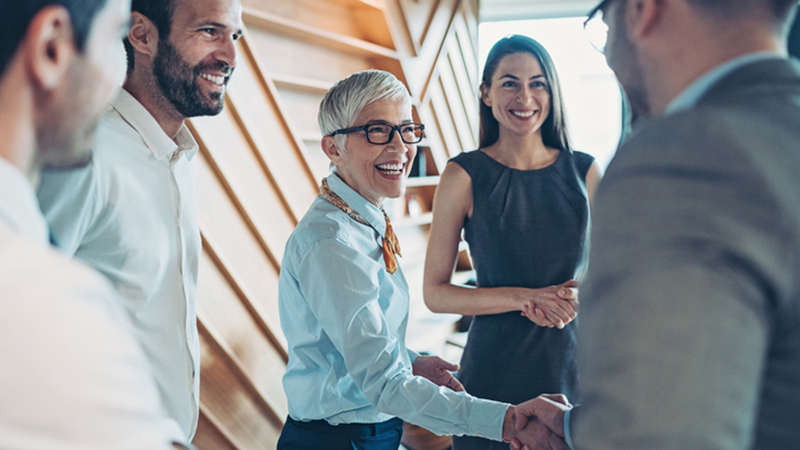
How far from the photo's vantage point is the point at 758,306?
499mm

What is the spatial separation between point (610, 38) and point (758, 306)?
0.43 metres

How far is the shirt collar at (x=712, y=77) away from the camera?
2.07 ft

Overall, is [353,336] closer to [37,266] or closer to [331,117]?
[331,117]

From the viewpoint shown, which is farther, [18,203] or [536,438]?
[536,438]

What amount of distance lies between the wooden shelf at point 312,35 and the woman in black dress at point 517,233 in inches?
A: 60.3

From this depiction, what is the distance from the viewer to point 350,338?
136 centimetres

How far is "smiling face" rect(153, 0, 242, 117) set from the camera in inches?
61.8

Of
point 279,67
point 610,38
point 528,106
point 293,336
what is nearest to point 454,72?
point 279,67

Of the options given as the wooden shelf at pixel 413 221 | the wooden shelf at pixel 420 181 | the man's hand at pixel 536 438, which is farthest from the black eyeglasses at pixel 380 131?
the wooden shelf at pixel 420 181

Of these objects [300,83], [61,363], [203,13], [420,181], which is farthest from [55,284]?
[420,181]

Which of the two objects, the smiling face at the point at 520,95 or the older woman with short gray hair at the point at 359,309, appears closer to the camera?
the older woman with short gray hair at the point at 359,309

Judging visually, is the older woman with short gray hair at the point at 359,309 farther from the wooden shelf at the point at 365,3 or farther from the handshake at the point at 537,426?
the wooden shelf at the point at 365,3

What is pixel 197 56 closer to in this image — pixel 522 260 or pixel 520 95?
pixel 520 95

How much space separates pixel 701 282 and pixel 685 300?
0.02 m
